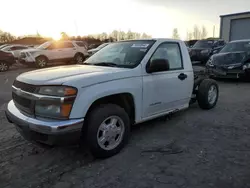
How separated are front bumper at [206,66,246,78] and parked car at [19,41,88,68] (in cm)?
1132

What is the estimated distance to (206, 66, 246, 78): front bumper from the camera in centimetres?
952

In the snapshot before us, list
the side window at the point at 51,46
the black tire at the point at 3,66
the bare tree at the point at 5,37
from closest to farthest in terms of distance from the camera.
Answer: the black tire at the point at 3,66 → the side window at the point at 51,46 → the bare tree at the point at 5,37

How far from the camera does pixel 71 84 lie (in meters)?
3.11

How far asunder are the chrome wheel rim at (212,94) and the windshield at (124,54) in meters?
2.35

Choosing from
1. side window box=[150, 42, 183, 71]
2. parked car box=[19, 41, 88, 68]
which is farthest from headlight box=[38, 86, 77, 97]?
parked car box=[19, 41, 88, 68]

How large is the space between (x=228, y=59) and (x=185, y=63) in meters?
6.14

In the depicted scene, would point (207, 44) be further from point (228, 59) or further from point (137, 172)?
point (137, 172)

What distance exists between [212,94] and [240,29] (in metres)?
25.8

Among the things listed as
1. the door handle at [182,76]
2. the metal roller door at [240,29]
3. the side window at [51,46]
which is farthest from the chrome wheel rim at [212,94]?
the metal roller door at [240,29]

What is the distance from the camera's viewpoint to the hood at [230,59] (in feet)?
32.0

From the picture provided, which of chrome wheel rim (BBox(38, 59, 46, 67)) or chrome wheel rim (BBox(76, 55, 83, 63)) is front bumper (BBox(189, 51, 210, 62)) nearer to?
chrome wheel rim (BBox(76, 55, 83, 63))

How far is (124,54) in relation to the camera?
14.5 feet

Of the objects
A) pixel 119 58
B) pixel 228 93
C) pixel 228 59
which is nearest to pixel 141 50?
pixel 119 58

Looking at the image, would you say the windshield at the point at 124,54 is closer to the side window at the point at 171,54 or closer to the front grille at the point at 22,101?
the side window at the point at 171,54
